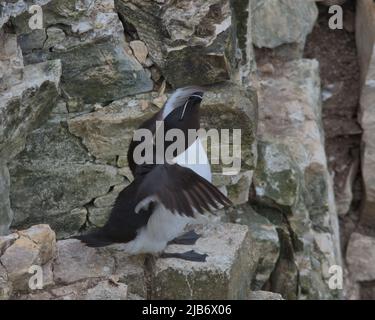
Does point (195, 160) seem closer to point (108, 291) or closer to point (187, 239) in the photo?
point (187, 239)

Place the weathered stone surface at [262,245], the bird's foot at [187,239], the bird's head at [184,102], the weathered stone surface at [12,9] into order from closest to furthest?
1. the bird's head at [184,102]
2. the bird's foot at [187,239]
3. the weathered stone surface at [12,9]
4. the weathered stone surface at [262,245]

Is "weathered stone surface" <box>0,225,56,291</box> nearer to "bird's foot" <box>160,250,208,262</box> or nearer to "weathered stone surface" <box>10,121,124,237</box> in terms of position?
"bird's foot" <box>160,250,208,262</box>

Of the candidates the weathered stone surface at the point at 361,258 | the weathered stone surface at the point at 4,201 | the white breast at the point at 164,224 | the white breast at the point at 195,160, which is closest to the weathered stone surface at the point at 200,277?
the white breast at the point at 164,224

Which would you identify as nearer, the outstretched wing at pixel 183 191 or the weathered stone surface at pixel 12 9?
the outstretched wing at pixel 183 191

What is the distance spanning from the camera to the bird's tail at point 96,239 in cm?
377

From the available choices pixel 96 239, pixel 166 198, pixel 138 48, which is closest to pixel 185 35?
pixel 138 48

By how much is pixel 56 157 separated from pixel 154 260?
1163 mm

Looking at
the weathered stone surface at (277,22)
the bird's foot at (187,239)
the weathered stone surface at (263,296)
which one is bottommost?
the weathered stone surface at (263,296)

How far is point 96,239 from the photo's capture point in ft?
12.4

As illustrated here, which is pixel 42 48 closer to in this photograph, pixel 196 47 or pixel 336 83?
pixel 196 47

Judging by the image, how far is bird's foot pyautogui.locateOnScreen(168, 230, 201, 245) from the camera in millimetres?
4055

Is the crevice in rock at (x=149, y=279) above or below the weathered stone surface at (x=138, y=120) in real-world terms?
below

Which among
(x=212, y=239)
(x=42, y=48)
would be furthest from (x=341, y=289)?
(x=42, y=48)

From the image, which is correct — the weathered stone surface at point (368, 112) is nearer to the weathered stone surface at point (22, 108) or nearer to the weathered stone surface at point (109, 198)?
the weathered stone surface at point (109, 198)
